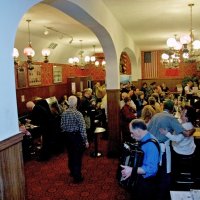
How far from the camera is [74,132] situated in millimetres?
5586

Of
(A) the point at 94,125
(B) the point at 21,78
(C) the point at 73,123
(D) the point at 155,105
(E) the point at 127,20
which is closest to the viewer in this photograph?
(C) the point at 73,123

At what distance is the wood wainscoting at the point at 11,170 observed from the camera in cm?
218

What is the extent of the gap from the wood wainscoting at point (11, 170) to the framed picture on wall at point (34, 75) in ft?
25.2

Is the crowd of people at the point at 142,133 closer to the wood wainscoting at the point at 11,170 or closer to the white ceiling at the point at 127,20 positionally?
the wood wainscoting at the point at 11,170

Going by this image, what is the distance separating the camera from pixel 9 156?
2.27 m

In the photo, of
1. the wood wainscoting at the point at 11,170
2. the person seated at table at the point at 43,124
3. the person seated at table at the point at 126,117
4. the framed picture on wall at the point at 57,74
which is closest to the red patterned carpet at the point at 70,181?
the person seated at table at the point at 43,124

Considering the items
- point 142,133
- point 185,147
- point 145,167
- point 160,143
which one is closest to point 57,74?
point 185,147

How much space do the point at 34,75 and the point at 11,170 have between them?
844 centimetres

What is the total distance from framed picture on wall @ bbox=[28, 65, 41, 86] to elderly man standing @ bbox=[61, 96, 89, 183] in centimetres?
471

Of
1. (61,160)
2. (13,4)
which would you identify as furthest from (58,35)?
(13,4)

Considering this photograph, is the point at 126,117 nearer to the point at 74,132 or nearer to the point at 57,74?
the point at 74,132

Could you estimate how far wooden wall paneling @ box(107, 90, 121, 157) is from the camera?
24.5 ft

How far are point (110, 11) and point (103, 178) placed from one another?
390 cm

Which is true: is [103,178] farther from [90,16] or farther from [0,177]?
[0,177]
